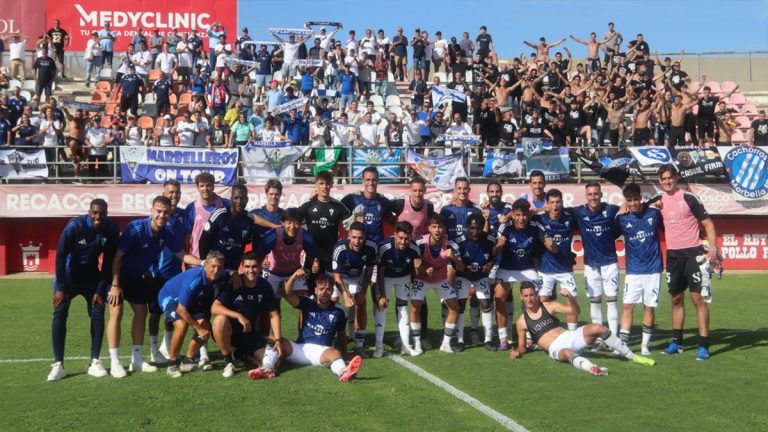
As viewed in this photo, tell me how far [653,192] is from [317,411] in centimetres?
1721

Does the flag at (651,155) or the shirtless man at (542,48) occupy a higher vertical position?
the shirtless man at (542,48)

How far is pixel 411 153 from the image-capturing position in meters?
23.6

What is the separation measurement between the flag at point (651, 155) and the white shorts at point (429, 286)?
517 inches

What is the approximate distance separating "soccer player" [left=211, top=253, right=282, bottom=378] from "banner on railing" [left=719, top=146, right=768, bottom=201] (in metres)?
16.8

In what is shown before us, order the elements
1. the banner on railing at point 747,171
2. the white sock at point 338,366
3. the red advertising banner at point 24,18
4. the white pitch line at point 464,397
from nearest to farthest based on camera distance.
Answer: the white pitch line at point 464,397, the white sock at point 338,366, the banner on railing at point 747,171, the red advertising banner at point 24,18

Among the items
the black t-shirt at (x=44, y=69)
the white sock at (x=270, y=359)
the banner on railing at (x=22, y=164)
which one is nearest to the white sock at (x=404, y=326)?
the white sock at (x=270, y=359)

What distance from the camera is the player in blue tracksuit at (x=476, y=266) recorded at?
12461 millimetres

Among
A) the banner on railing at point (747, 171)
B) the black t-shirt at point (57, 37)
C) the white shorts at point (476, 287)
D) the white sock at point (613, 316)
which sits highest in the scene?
the black t-shirt at point (57, 37)

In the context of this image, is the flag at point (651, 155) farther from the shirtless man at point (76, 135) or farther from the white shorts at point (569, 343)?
the shirtless man at point (76, 135)

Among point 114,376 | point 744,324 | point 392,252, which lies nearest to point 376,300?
point 392,252

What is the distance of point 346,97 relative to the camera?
28047mm

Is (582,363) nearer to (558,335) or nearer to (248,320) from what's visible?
(558,335)

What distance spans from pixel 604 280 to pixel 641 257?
0.66 metres

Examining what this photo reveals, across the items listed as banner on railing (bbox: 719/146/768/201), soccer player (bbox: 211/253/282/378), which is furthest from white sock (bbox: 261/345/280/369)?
banner on railing (bbox: 719/146/768/201)
